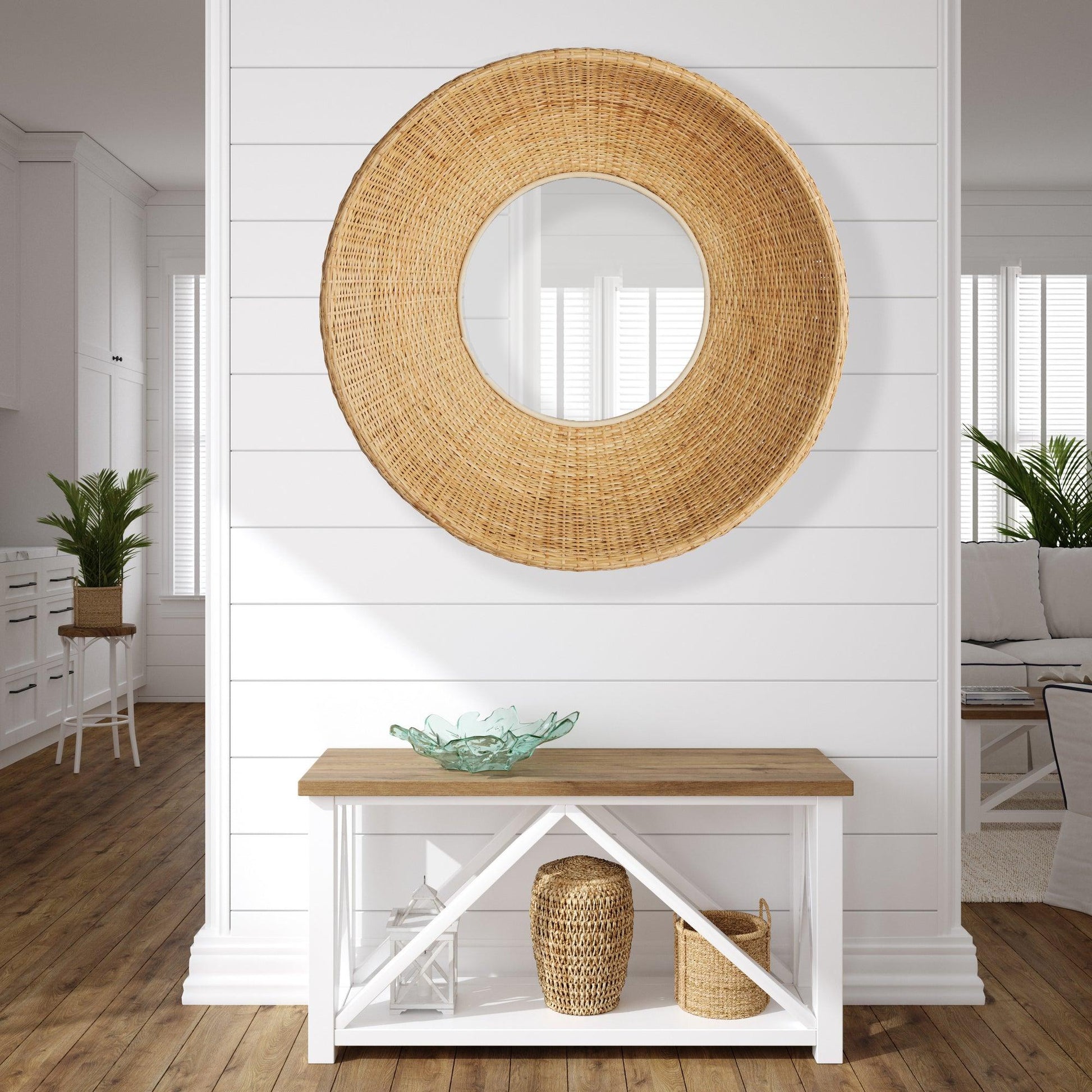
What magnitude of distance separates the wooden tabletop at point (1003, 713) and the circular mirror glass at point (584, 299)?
1800mm

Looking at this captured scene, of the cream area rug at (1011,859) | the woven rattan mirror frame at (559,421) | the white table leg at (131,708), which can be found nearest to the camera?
the woven rattan mirror frame at (559,421)

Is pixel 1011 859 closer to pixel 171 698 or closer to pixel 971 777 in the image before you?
pixel 971 777

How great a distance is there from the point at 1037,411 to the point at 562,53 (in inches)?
197

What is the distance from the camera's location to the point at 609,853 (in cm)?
208

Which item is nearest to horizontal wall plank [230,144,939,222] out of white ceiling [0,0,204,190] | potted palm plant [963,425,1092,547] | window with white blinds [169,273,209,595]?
white ceiling [0,0,204,190]

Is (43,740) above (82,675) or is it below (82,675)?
below

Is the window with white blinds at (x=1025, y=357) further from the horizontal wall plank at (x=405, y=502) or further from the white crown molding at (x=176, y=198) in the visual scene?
the white crown molding at (x=176, y=198)

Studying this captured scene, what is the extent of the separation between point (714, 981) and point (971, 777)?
1711 mm

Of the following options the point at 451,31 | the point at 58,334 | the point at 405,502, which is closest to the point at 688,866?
the point at 405,502

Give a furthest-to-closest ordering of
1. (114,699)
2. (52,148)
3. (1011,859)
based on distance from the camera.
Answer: (52,148)
(114,699)
(1011,859)

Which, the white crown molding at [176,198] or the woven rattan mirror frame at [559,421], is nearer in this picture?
the woven rattan mirror frame at [559,421]

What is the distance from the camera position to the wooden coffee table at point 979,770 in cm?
338

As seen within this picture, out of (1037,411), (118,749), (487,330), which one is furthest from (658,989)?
(1037,411)

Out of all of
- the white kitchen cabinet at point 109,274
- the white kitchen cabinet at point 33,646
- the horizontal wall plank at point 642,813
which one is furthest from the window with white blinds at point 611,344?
the white kitchen cabinet at point 109,274
